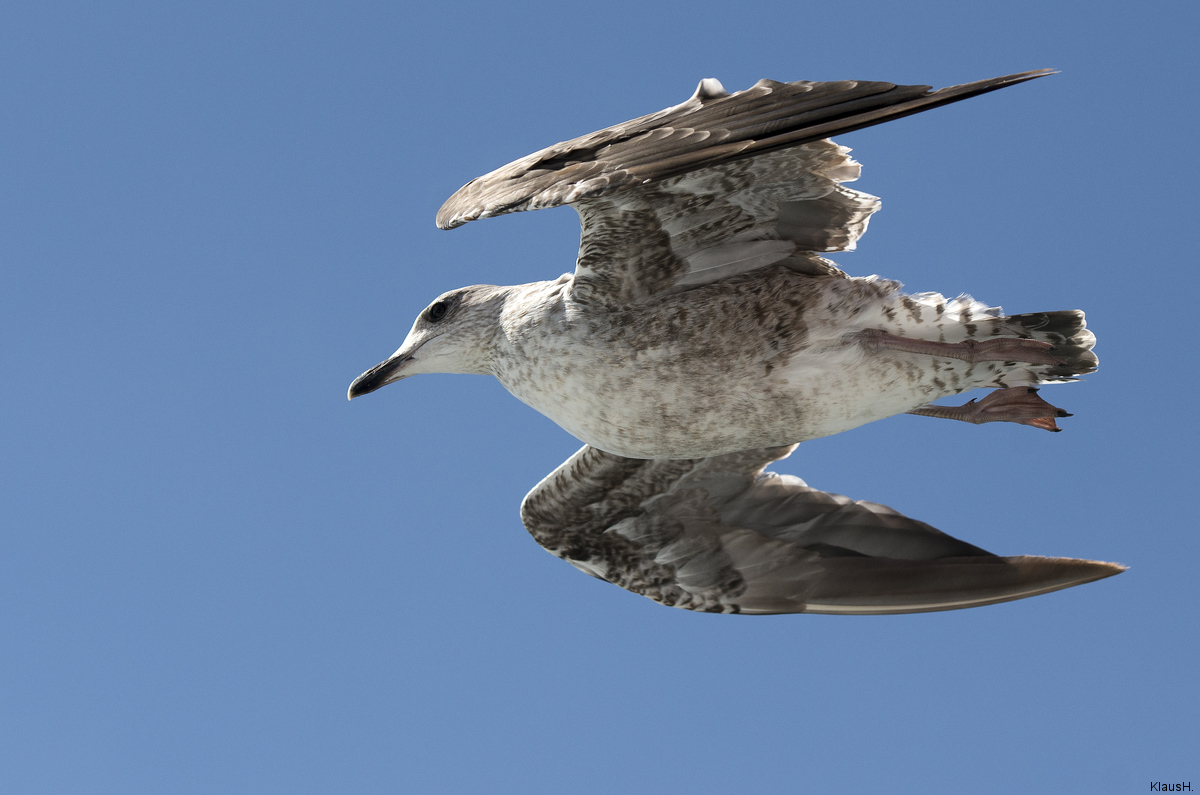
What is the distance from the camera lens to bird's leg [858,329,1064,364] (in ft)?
20.4

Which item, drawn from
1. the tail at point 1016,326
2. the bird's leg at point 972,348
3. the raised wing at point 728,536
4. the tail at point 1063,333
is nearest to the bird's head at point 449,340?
the raised wing at point 728,536

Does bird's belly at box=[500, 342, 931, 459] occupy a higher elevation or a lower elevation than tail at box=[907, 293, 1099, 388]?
lower

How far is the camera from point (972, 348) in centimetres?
626

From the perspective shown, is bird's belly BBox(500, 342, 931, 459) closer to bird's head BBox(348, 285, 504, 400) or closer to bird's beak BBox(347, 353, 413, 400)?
bird's head BBox(348, 285, 504, 400)

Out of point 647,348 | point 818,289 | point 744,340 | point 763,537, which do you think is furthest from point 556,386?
point 763,537

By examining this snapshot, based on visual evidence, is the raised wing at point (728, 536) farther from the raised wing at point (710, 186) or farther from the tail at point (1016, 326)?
the raised wing at point (710, 186)

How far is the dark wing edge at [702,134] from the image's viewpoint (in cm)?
482

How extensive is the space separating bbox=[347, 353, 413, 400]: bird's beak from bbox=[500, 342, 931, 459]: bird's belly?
128cm

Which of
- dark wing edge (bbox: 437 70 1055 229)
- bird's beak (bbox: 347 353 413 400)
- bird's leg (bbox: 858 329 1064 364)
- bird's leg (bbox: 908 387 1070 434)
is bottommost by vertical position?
bird's leg (bbox: 908 387 1070 434)

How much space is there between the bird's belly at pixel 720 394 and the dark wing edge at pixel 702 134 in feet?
3.87

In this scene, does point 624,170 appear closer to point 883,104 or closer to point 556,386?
point 883,104

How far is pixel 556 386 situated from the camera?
6.43 meters

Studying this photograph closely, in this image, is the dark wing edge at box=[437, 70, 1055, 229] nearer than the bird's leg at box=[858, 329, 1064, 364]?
Yes

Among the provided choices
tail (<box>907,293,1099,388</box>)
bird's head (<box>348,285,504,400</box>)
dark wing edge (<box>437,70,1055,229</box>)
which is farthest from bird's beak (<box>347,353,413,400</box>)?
tail (<box>907,293,1099,388</box>)
